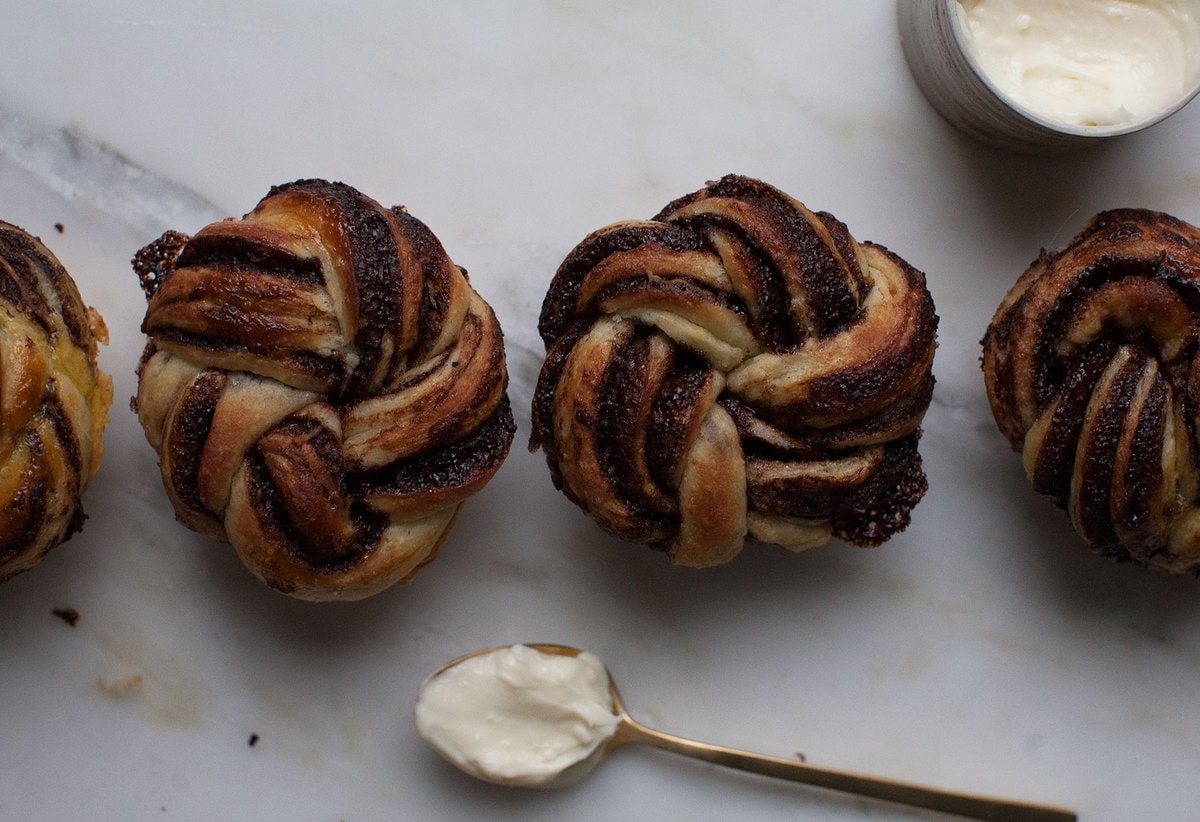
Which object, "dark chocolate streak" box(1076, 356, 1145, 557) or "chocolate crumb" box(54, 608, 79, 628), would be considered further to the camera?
"chocolate crumb" box(54, 608, 79, 628)

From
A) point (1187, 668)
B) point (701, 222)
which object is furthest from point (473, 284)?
point (1187, 668)

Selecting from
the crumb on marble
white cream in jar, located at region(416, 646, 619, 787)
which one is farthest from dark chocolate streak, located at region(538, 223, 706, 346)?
the crumb on marble

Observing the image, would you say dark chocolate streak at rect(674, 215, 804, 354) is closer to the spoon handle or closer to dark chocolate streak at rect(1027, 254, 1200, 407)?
dark chocolate streak at rect(1027, 254, 1200, 407)

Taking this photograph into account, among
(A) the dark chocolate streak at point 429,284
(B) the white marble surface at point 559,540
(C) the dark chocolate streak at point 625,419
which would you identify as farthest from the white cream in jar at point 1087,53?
(A) the dark chocolate streak at point 429,284

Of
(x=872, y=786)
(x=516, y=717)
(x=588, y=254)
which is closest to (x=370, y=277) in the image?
(x=588, y=254)

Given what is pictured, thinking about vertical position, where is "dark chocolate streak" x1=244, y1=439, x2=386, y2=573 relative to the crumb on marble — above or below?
above

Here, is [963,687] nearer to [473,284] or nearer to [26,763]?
[473,284]

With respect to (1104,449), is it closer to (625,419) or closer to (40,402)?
(625,419)

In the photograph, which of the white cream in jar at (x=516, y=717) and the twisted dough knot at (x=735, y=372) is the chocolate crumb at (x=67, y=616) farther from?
the twisted dough knot at (x=735, y=372)

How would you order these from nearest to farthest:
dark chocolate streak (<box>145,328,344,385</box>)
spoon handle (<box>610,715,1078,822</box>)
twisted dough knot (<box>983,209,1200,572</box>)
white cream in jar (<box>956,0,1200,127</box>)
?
dark chocolate streak (<box>145,328,344,385</box>), twisted dough knot (<box>983,209,1200,572</box>), white cream in jar (<box>956,0,1200,127</box>), spoon handle (<box>610,715,1078,822</box>)
